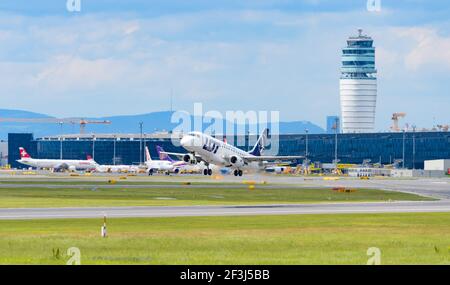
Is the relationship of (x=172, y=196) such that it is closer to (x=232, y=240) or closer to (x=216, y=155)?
(x=216, y=155)

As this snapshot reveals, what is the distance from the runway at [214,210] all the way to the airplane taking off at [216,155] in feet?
182

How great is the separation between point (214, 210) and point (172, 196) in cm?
2481

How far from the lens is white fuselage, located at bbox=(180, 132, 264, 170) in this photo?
14212cm

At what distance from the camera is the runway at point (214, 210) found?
6981 cm

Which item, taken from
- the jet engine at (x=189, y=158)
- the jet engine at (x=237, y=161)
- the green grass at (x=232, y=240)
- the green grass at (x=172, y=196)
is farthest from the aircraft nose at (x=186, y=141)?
the green grass at (x=232, y=240)

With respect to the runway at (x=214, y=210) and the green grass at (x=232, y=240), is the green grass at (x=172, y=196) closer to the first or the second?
the runway at (x=214, y=210)

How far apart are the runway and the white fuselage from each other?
55086 mm

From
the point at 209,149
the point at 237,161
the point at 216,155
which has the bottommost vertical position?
the point at 237,161

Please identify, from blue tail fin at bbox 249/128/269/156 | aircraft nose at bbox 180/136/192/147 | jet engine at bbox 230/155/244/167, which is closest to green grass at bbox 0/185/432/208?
aircraft nose at bbox 180/136/192/147

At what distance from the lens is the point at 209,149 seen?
5723 inches

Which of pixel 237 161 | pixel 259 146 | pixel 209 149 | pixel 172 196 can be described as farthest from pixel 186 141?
pixel 172 196

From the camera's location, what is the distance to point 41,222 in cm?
6291
